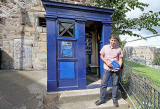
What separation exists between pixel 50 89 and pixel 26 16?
15.9 feet

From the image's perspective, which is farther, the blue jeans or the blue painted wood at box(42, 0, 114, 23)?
the blue painted wood at box(42, 0, 114, 23)

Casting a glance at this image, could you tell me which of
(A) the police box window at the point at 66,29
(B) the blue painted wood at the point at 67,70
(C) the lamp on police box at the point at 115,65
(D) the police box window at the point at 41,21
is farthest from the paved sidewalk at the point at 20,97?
(D) the police box window at the point at 41,21

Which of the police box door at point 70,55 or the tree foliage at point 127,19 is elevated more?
the tree foliage at point 127,19

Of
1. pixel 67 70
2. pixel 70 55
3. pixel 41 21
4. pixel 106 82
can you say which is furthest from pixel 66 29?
pixel 41 21

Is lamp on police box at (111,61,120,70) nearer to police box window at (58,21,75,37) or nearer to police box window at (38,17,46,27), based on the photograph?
police box window at (58,21,75,37)

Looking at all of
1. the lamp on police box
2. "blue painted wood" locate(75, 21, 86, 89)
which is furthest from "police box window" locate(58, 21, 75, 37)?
the lamp on police box

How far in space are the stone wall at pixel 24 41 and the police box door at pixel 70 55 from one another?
3.30 meters

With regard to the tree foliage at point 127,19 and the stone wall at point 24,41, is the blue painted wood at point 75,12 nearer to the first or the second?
the tree foliage at point 127,19

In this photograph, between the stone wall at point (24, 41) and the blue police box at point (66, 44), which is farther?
the stone wall at point (24, 41)

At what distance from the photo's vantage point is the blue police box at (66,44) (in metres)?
2.39

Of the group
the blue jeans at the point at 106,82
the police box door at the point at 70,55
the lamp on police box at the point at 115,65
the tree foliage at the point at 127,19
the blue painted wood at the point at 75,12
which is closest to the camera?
the lamp on police box at the point at 115,65

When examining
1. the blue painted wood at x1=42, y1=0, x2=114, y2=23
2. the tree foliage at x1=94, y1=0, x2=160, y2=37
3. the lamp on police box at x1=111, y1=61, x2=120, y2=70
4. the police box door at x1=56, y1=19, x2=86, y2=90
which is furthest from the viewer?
the tree foliage at x1=94, y1=0, x2=160, y2=37

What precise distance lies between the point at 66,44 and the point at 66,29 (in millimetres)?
436

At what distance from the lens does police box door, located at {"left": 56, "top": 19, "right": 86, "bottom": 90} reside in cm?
250
